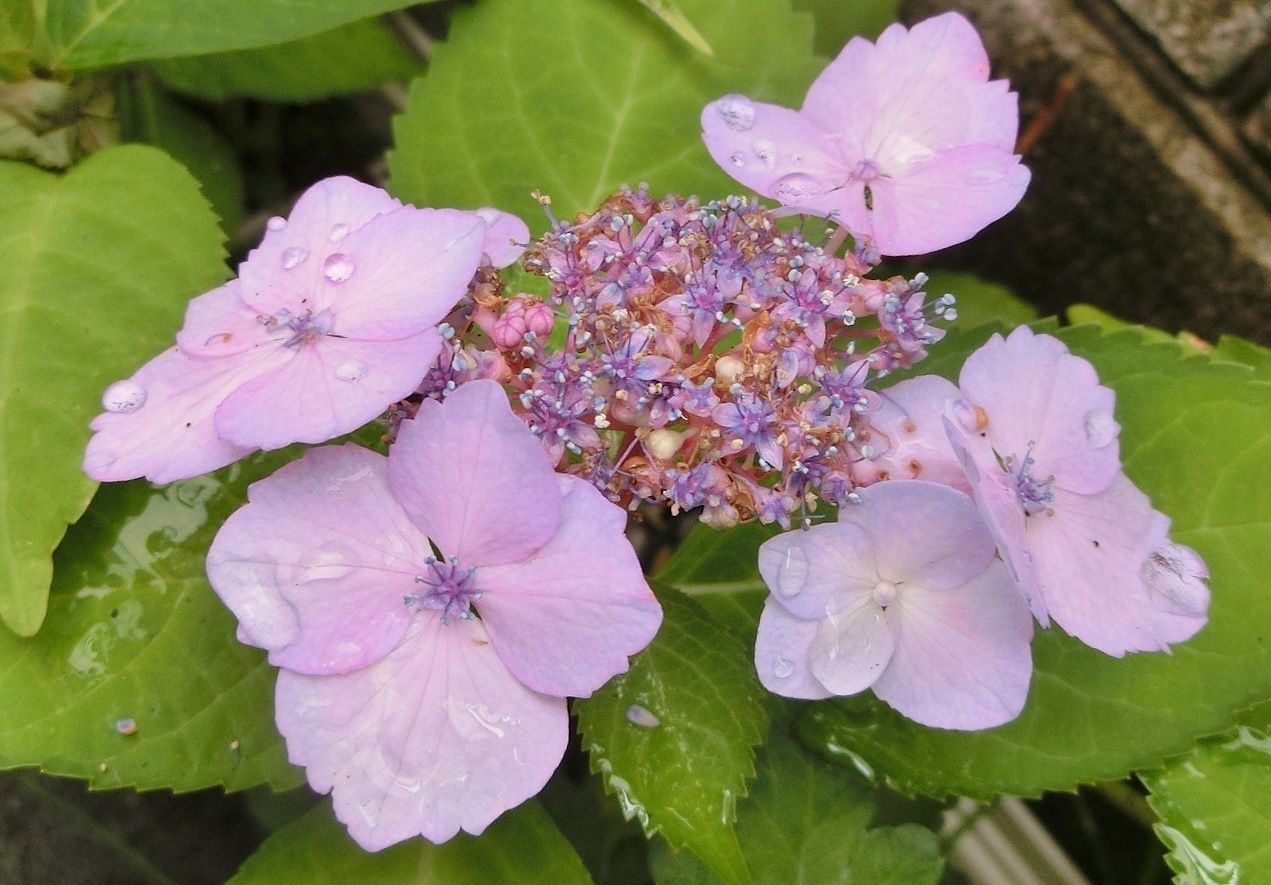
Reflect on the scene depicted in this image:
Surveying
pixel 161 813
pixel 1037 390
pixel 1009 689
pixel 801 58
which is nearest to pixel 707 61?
pixel 801 58

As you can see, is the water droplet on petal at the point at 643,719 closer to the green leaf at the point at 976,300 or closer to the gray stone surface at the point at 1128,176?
the green leaf at the point at 976,300

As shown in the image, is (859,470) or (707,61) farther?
(707,61)

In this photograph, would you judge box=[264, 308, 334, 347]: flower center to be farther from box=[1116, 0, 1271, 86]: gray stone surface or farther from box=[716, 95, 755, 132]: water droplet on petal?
box=[1116, 0, 1271, 86]: gray stone surface

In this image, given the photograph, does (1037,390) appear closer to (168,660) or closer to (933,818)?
(933,818)

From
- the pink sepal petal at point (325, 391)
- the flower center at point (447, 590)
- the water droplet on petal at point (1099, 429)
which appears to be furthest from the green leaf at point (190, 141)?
the water droplet on petal at point (1099, 429)

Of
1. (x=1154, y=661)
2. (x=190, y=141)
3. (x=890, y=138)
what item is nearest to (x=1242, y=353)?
(x=1154, y=661)

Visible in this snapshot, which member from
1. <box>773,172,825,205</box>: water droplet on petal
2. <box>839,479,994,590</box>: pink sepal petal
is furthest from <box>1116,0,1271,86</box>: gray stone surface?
<box>839,479,994,590</box>: pink sepal petal
